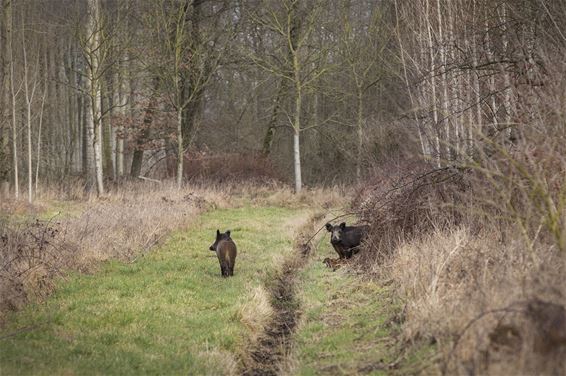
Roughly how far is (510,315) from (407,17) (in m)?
14.7

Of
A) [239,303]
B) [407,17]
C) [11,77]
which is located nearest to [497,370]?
[239,303]

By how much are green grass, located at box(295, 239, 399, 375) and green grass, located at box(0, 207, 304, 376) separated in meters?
0.97

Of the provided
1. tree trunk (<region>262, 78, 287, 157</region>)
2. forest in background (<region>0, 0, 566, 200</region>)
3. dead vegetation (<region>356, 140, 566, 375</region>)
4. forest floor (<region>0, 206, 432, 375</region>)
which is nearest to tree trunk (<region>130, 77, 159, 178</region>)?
forest in background (<region>0, 0, 566, 200</region>)

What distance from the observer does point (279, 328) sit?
30.0ft

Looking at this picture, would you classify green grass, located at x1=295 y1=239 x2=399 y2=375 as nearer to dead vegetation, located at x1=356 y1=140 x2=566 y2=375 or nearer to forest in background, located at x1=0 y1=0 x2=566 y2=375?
forest in background, located at x1=0 y1=0 x2=566 y2=375

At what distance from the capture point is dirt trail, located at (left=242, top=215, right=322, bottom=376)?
7685 mm

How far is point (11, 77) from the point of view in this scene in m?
21.6

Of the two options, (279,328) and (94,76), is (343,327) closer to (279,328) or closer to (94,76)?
(279,328)

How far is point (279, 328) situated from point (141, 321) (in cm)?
203

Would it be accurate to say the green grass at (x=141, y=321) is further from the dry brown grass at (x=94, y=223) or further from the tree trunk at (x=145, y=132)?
the tree trunk at (x=145, y=132)

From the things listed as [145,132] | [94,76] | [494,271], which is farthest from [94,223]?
[145,132]

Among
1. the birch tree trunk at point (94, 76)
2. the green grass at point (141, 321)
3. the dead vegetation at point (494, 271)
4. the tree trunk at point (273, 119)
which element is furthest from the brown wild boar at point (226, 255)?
the tree trunk at point (273, 119)

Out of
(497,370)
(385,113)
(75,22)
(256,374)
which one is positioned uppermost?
(75,22)

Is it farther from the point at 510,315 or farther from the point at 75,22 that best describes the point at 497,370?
the point at 75,22
